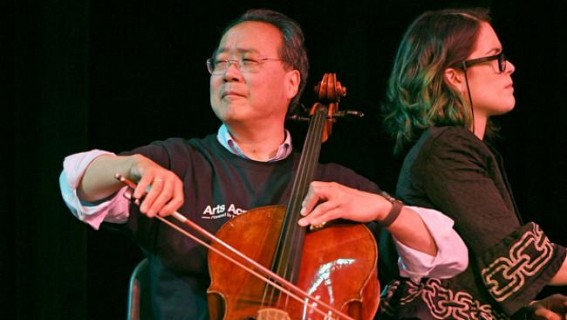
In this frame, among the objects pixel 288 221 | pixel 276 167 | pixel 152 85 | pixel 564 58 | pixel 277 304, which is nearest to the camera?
pixel 277 304

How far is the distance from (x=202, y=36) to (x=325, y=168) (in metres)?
0.81

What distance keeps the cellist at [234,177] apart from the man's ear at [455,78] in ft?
1.23

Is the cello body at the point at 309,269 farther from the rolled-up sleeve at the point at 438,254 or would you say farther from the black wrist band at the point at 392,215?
the rolled-up sleeve at the point at 438,254

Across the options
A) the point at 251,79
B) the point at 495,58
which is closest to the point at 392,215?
the point at 251,79

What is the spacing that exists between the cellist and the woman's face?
39 centimetres

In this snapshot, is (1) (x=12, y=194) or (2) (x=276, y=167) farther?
(1) (x=12, y=194)

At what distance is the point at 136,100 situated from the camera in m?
2.68

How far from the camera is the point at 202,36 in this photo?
2797mm

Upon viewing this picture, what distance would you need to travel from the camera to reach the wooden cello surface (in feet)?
5.49

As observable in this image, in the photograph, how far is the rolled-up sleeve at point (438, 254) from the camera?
194 cm

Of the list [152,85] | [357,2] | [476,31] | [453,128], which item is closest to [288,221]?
[453,128]

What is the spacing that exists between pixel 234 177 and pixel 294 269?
17.4 inches

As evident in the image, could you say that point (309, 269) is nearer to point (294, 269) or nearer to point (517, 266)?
point (294, 269)

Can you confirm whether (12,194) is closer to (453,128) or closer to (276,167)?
(276,167)
